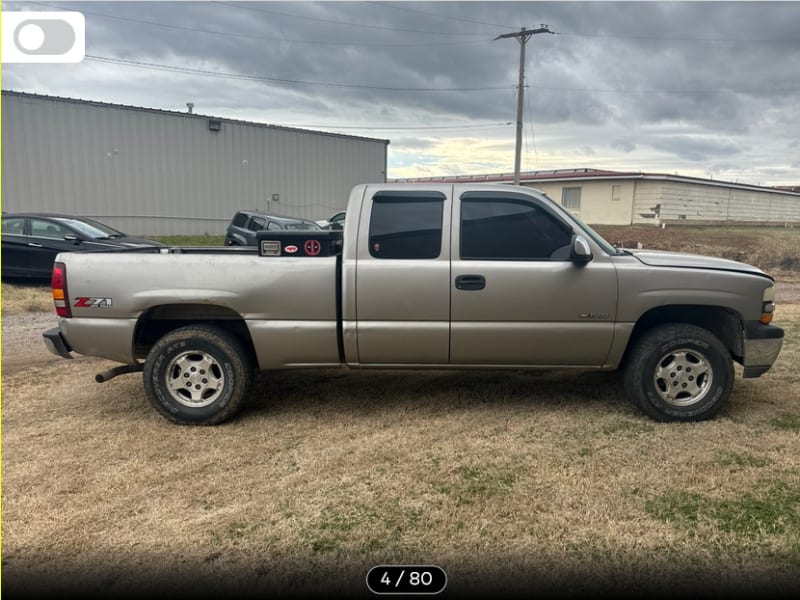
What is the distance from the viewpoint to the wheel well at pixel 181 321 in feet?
14.2

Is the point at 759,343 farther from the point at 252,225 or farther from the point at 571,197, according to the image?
the point at 571,197

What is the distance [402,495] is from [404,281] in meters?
1.58

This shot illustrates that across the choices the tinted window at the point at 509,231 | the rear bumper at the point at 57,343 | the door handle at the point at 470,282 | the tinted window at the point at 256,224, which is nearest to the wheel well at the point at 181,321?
the rear bumper at the point at 57,343

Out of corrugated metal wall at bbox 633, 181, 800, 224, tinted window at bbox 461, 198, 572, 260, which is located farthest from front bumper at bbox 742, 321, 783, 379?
corrugated metal wall at bbox 633, 181, 800, 224

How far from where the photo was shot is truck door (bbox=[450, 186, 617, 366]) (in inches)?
165

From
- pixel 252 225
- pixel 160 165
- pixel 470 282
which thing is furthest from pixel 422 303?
pixel 160 165

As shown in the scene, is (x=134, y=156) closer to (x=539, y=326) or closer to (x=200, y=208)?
(x=200, y=208)

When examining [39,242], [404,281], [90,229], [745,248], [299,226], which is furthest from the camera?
[745,248]

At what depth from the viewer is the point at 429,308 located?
4207mm

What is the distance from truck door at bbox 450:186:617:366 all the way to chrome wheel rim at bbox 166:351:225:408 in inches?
71.7

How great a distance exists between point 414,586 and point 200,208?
2257 cm

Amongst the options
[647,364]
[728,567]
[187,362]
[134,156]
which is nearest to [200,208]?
[134,156]

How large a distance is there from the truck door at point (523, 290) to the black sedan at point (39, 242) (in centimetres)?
805

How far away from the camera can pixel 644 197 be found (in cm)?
3222
